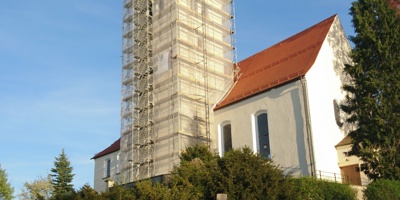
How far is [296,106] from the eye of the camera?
23.9 m

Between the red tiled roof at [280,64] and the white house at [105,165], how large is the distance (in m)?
10.7

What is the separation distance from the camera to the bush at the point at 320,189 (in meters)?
18.5

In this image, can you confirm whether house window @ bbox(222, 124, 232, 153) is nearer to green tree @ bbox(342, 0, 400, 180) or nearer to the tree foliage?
green tree @ bbox(342, 0, 400, 180)

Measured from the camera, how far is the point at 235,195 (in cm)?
1623

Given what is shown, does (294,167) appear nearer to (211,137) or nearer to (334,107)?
(334,107)

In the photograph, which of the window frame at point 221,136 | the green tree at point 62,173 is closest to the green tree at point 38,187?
the green tree at point 62,173

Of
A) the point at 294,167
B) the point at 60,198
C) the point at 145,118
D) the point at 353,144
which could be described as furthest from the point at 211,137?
the point at 60,198

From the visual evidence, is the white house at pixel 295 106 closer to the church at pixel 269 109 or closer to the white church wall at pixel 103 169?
the church at pixel 269 109

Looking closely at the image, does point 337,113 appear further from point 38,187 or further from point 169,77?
point 38,187

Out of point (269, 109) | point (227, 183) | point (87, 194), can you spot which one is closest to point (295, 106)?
point (269, 109)

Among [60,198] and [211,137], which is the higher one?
[211,137]

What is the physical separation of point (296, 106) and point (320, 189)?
5.78 m

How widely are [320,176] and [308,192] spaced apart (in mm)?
3895

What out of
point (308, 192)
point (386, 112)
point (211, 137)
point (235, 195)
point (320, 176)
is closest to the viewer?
point (235, 195)
